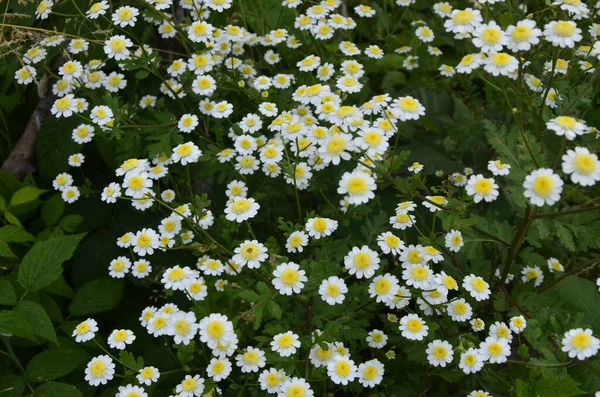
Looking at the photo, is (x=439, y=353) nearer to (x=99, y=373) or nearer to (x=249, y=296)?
(x=249, y=296)

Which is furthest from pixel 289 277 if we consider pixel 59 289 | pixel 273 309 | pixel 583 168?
pixel 59 289

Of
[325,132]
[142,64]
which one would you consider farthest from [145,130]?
[325,132]

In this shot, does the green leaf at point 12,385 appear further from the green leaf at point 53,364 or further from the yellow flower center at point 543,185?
the yellow flower center at point 543,185

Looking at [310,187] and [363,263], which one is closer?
[363,263]

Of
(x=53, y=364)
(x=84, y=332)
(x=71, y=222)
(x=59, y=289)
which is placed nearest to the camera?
(x=84, y=332)

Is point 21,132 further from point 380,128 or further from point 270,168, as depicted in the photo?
point 380,128

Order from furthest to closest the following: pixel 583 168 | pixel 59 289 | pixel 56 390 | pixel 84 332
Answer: pixel 59 289, pixel 56 390, pixel 84 332, pixel 583 168

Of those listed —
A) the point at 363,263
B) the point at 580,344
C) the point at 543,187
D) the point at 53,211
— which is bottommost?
the point at 53,211
